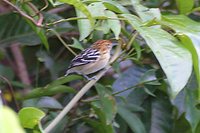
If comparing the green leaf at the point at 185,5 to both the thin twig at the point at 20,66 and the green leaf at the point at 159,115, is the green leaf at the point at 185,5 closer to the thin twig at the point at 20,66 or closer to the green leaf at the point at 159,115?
the green leaf at the point at 159,115

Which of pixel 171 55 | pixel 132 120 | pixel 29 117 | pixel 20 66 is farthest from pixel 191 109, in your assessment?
pixel 20 66

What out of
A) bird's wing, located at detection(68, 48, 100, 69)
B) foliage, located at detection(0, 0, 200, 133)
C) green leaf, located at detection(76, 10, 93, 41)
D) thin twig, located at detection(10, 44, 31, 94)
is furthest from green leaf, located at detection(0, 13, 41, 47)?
green leaf, located at detection(76, 10, 93, 41)

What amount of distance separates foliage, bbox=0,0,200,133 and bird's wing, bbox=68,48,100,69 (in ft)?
0.19

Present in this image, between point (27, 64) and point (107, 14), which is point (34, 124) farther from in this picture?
point (27, 64)

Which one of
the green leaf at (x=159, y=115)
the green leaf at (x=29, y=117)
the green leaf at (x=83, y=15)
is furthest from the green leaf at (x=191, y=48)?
the green leaf at (x=159, y=115)

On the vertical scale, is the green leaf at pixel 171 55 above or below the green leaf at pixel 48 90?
above

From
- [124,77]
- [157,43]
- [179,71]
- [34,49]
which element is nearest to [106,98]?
[124,77]

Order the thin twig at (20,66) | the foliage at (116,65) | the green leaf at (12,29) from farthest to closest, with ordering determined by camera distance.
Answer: the thin twig at (20,66)
the green leaf at (12,29)
the foliage at (116,65)

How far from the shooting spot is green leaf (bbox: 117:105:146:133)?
1965mm

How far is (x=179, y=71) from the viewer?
106cm

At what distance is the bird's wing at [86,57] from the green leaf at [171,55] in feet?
2.14

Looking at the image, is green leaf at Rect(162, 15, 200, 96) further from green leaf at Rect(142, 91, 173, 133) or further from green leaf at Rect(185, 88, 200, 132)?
green leaf at Rect(142, 91, 173, 133)

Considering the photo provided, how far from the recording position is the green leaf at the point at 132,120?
1.96 meters

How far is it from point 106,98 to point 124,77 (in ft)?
1.06
